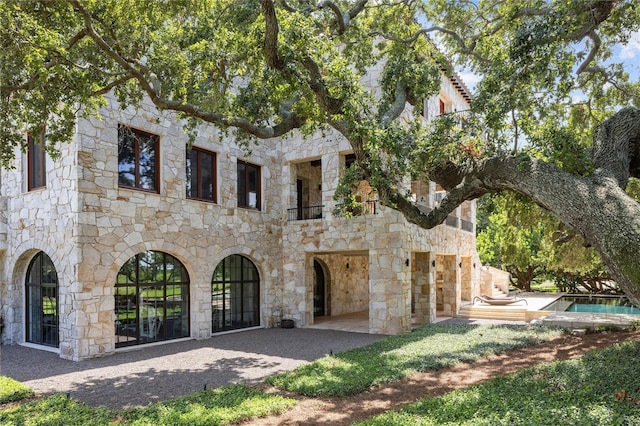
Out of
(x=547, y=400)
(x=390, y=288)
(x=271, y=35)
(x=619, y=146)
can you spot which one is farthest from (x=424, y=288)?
(x=271, y=35)

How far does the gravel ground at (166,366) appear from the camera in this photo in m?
6.73

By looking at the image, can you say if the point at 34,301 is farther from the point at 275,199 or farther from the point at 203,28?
the point at 203,28

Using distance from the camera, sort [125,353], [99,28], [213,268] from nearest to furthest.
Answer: [99,28] < [125,353] < [213,268]

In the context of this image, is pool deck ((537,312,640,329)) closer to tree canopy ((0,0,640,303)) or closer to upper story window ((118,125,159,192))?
tree canopy ((0,0,640,303))

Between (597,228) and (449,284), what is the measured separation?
11.5m

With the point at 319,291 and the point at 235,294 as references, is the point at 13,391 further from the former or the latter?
the point at 319,291

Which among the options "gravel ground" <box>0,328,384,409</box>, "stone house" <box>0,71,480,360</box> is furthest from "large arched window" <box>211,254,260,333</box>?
"gravel ground" <box>0,328,384,409</box>

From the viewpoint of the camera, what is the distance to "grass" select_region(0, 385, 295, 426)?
5164 millimetres

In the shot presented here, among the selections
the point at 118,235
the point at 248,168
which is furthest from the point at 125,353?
the point at 248,168

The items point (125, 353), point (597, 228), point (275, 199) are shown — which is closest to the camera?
point (597, 228)

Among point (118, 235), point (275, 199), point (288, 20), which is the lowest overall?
point (118, 235)

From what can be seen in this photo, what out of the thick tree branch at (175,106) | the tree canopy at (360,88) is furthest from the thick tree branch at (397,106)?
the thick tree branch at (175,106)

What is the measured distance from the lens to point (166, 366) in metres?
8.27

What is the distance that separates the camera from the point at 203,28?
7996 millimetres
